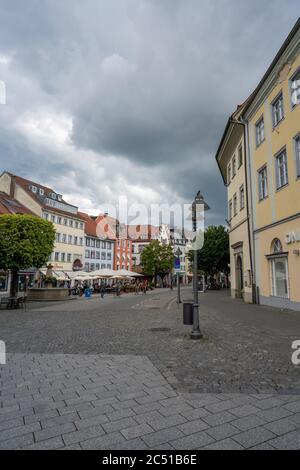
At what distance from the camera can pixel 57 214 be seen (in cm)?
5434

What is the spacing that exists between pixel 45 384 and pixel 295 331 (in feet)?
25.1

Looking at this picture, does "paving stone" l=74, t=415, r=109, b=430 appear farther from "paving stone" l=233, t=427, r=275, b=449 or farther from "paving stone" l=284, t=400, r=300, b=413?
"paving stone" l=284, t=400, r=300, b=413

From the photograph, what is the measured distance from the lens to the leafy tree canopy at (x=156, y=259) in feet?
229

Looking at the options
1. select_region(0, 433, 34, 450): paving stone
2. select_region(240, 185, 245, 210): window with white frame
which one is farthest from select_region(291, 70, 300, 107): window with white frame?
select_region(0, 433, 34, 450): paving stone

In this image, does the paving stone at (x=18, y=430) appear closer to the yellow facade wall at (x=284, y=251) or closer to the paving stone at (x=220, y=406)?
the paving stone at (x=220, y=406)

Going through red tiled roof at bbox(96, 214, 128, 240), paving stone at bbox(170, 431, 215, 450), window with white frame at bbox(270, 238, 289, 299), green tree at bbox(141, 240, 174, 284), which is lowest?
paving stone at bbox(170, 431, 215, 450)

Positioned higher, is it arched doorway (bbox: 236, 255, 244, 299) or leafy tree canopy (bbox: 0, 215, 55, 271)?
leafy tree canopy (bbox: 0, 215, 55, 271)

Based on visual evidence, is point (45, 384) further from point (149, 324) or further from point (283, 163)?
point (283, 163)

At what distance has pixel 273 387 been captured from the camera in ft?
15.8

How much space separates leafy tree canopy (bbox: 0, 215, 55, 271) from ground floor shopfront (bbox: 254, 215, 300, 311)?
14.6m

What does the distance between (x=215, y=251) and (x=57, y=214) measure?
2670 cm

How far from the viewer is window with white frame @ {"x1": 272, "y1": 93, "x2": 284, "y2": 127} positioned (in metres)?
17.3

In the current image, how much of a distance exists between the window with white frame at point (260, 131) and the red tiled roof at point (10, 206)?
31.9 metres

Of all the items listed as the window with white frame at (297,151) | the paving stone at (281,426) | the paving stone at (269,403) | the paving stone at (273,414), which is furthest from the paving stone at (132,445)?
the window with white frame at (297,151)
